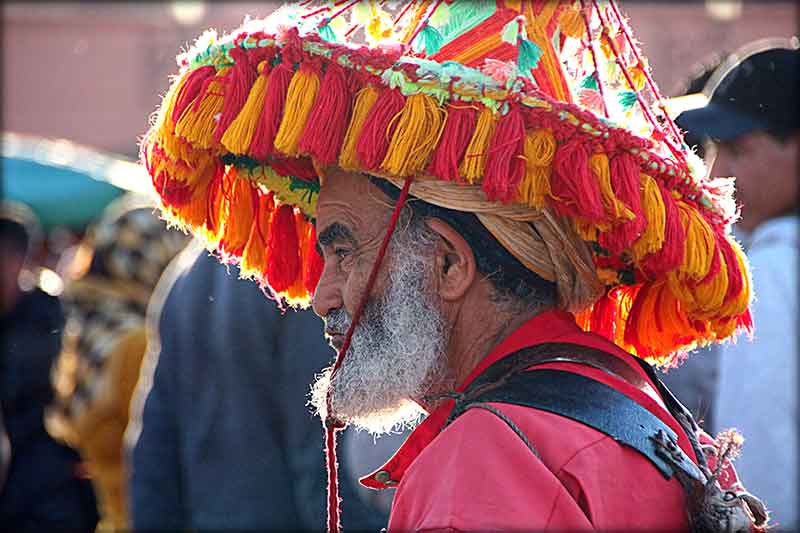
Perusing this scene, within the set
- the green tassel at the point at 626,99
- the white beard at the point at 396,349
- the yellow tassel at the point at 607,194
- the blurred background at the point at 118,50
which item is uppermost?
the blurred background at the point at 118,50

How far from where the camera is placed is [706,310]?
2629 mm

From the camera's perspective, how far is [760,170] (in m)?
4.63

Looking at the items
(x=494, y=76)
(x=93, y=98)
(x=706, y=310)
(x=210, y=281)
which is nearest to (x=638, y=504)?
(x=706, y=310)

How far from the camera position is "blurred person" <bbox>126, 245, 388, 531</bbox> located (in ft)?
15.1

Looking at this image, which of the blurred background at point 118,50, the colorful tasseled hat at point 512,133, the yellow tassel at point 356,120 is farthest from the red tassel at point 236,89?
the blurred background at point 118,50

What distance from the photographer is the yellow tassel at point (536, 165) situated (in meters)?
2.40

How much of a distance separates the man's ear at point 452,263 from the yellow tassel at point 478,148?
236 mm

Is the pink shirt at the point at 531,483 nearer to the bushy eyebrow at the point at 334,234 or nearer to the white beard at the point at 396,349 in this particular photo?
the white beard at the point at 396,349

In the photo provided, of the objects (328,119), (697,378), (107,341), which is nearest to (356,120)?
(328,119)

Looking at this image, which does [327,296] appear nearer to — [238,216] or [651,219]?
[238,216]

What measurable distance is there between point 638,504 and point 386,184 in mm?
900

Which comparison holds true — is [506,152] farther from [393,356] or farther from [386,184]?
[393,356]

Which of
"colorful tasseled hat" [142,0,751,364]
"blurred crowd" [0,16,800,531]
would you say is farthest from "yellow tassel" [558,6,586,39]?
"blurred crowd" [0,16,800,531]

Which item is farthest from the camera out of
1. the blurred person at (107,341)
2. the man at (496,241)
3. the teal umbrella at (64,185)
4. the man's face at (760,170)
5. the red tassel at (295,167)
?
the teal umbrella at (64,185)
